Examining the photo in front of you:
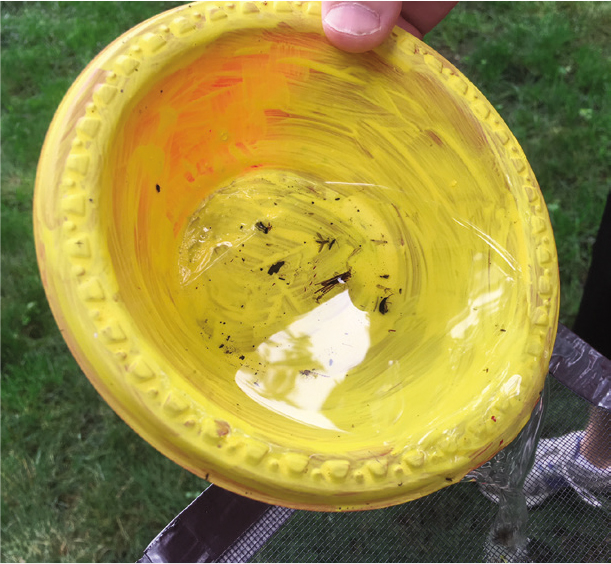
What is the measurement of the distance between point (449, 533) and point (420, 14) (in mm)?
1015

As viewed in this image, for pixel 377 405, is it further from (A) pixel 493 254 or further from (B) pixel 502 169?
(B) pixel 502 169

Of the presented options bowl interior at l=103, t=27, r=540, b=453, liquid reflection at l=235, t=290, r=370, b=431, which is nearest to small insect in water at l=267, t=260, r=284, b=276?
bowl interior at l=103, t=27, r=540, b=453

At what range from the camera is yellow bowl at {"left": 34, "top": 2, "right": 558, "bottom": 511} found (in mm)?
617

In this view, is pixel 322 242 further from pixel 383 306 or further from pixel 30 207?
pixel 30 207

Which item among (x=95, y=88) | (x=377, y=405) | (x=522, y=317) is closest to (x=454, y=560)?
(x=377, y=405)

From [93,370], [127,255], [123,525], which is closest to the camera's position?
[93,370]

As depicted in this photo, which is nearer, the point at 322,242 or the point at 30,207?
the point at 322,242

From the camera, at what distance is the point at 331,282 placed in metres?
0.97

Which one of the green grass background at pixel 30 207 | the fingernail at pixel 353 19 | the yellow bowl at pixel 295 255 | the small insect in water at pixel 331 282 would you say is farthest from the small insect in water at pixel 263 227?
the green grass background at pixel 30 207

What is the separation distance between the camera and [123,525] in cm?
120

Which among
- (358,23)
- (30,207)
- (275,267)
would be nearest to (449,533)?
(275,267)

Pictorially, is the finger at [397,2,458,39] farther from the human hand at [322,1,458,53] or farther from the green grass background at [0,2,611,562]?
the green grass background at [0,2,611,562]

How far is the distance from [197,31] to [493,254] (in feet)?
1.87

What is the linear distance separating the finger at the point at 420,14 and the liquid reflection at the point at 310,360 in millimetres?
586
